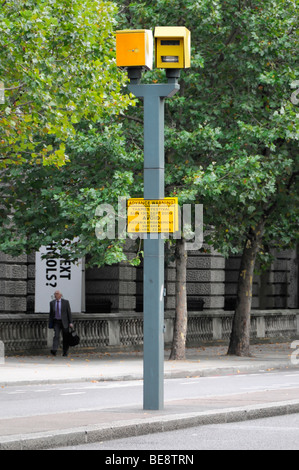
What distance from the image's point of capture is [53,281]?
3083cm

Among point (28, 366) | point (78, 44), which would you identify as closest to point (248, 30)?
point (78, 44)

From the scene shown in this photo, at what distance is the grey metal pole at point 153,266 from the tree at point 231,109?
1167cm

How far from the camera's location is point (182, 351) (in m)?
27.9

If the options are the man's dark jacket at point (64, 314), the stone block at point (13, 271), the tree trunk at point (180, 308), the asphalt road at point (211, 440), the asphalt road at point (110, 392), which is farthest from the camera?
the stone block at point (13, 271)

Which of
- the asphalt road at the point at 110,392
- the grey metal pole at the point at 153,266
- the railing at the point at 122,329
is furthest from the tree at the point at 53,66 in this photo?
the railing at the point at 122,329

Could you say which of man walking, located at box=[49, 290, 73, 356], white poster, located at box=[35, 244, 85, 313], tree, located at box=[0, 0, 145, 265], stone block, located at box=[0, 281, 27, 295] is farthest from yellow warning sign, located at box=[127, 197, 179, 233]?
stone block, located at box=[0, 281, 27, 295]

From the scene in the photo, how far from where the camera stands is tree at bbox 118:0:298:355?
25703 millimetres

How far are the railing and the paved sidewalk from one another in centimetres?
92

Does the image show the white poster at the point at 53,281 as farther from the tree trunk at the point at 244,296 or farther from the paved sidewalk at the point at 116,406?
the tree trunk at the point at 244,296

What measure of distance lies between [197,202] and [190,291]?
12.0 meters

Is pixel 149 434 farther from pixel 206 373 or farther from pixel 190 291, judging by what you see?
pixel 190 291

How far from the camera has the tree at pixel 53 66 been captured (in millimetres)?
19125

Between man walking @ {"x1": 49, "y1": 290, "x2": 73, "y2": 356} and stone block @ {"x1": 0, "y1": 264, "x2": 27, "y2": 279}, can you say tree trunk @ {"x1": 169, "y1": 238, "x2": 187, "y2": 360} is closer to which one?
man walking @ {"x1": 49, "y1": 290, "x2": 73, "y2": 356}
